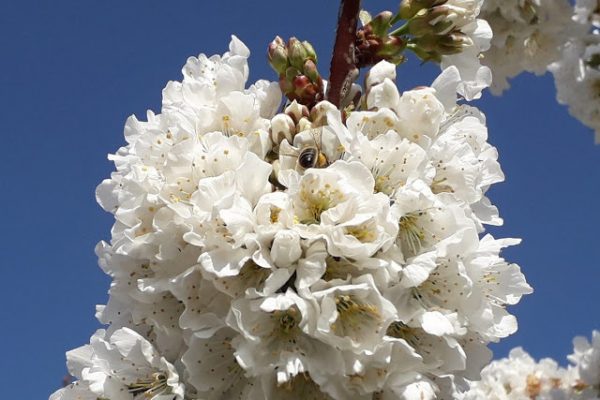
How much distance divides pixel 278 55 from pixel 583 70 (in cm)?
338

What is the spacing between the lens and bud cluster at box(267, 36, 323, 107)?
2.37 meters

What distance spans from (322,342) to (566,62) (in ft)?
13.2

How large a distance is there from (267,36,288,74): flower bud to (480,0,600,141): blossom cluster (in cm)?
267

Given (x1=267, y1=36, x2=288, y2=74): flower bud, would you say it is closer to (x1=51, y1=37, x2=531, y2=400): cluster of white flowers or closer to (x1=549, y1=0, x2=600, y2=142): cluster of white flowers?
(x1=51, y1=37, x2=531, y2=400): cluster of white flowers

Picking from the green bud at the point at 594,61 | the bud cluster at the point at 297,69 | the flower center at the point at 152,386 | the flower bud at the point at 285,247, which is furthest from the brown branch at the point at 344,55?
the green bud at the point at 594,61

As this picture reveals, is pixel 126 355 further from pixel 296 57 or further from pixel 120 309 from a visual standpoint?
pixel 296 57

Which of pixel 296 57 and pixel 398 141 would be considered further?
pixel 296 57

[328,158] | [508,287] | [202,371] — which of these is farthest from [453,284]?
[202,371]

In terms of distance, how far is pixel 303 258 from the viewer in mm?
1927

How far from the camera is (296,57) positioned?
8.04 ft

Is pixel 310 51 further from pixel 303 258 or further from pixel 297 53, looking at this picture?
pixel 303 258

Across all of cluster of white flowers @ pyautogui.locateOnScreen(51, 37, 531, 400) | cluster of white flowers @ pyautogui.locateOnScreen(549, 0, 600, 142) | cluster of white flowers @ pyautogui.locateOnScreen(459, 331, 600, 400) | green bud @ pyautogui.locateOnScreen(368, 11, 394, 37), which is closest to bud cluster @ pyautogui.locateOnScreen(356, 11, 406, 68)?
green bud @ pyautogui.locateOnScreen(368, 11, 394, 37)

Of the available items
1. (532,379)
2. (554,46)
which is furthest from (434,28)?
(532,379)

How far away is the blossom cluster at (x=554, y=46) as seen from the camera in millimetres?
4906
